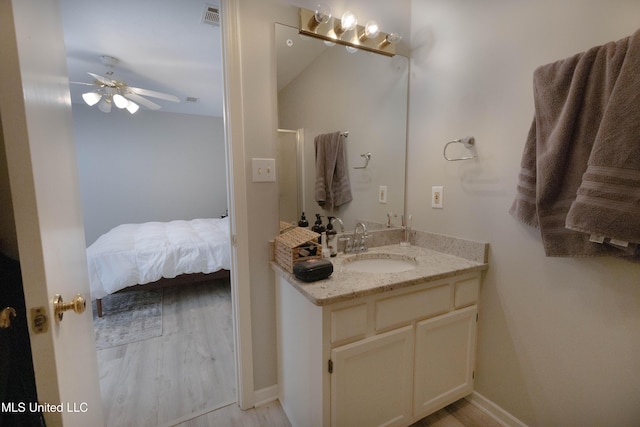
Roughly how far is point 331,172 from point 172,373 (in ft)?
5.69

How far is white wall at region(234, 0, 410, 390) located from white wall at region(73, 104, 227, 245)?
152 inches

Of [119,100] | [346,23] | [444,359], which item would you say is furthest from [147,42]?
[444,359]

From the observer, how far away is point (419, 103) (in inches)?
68.0

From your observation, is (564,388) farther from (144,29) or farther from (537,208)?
(144,29)

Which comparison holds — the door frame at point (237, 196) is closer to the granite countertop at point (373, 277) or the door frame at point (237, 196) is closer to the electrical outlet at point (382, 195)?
the granite countertop at point (373, 277)

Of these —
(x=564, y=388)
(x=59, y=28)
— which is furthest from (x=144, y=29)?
(x=564, y=388)

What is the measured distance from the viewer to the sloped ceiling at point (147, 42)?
1839mm

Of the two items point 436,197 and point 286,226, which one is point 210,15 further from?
point 436,197

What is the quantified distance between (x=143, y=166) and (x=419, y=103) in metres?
4.52

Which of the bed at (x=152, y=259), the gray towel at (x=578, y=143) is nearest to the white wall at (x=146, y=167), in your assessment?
the bed at (x=152, y=259)

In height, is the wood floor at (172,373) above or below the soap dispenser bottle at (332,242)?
below

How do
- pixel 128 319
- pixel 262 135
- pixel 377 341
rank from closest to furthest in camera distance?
pixel 377 341 → pixel 262 135 → pixel 128 319

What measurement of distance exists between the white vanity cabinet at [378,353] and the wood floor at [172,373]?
1.83 feet

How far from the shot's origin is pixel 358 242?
171 centimetres
